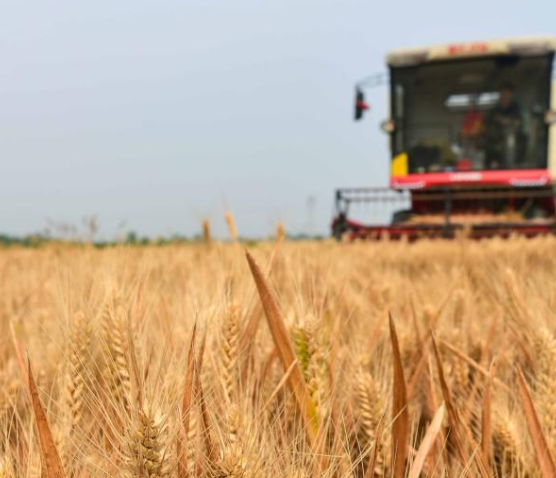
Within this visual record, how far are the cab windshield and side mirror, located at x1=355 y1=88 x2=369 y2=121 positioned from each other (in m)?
0.64

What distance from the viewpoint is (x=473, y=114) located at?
29.2 feet

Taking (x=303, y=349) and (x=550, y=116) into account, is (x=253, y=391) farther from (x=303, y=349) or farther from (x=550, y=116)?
(x=550, y=116)

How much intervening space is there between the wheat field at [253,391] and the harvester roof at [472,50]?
748 cm

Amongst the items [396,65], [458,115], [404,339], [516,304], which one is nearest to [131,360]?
[404,339]

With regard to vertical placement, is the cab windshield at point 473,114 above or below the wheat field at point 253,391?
above

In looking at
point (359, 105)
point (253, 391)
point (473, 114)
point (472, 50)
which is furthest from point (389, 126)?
point (253, 391)

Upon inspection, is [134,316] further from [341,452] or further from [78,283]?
[341,452]

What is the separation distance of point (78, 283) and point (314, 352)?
497mm

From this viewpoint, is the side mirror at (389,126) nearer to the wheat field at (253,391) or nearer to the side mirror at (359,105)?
the side mirror at (359,105)

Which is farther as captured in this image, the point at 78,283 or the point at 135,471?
the point at 78,283

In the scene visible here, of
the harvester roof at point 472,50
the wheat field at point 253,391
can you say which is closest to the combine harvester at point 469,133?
the harvester roof at point 472,50

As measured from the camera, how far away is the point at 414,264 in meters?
4.02

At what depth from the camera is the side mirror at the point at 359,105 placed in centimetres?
833

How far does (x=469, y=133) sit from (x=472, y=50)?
4.26 ft
